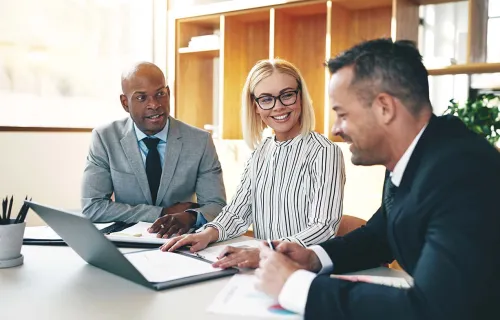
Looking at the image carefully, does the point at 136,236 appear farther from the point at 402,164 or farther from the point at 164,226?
the point at 402,164

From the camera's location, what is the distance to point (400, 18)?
3.36 meters

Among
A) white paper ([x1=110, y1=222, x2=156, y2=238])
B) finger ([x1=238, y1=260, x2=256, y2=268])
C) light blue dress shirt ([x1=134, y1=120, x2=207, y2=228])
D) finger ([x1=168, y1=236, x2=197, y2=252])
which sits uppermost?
light blue dress shirt ([x1=134, y1=120, x2=207, y2=228])

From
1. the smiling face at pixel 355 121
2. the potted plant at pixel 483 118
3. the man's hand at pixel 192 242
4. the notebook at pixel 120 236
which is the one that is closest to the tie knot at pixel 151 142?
the notebook at pixel 120 236

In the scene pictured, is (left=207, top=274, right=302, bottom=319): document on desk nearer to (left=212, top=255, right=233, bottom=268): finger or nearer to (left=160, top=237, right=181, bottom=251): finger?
(left=212, top=255, right=233, bottom=268): finger

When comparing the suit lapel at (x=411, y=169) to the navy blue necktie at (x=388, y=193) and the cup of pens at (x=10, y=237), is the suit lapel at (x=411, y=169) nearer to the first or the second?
the navy blue necktie at (x=388, y=193)

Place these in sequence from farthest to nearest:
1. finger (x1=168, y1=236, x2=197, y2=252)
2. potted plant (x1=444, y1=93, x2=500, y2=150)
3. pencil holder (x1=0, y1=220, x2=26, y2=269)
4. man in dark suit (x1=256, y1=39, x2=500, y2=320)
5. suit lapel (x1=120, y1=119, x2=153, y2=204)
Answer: potted plant (x1=444, y1=93, x2=500, y2=150)
suit lapel (x1=120, y1=119, x2=153, y2=204)
finger (x1=168, y1=236, x2=197, y2=252)
pencil holder (x1=0, y1=220, x2=26, y2=269)
man in dark suit (x1=256, y1=39, x2=500, y2=320)

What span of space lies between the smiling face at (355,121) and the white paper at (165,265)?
0.48 meters

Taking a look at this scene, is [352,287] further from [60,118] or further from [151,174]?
[60,118]

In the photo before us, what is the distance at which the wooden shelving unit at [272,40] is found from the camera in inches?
135

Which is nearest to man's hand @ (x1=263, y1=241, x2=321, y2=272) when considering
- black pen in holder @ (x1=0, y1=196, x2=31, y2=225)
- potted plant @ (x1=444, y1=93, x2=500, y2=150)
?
black pen in holder @ (x1=0, y1=196, x2=31, y2=225)

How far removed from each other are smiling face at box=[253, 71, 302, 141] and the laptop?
2.33 ft

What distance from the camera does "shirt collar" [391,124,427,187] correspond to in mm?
1062

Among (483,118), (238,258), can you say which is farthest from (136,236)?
(483,118)

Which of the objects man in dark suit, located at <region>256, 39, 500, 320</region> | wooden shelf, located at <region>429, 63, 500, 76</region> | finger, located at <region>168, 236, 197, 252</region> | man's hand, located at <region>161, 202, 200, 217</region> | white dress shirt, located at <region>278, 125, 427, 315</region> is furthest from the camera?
wooden shelf, located at <region>429, 63, 500, 76</region>
